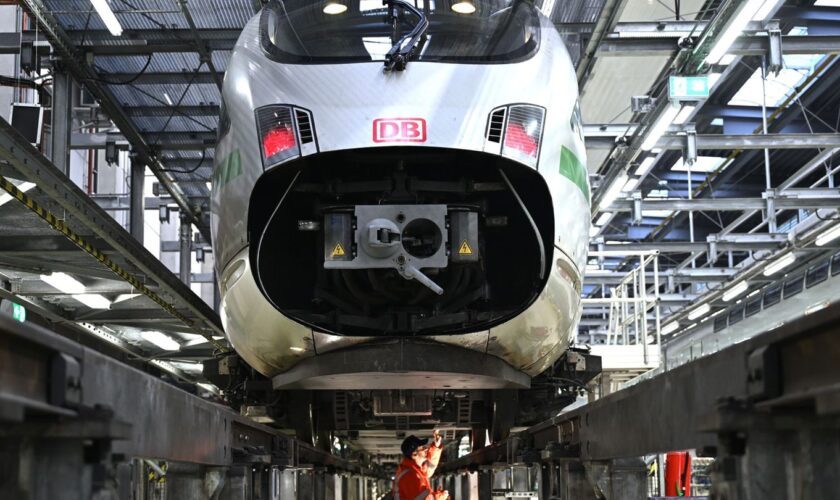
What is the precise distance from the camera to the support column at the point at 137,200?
1489 centimetres

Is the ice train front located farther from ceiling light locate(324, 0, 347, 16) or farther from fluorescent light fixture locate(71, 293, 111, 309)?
fluorescent light fixture locate(71, 293, 111, 309)

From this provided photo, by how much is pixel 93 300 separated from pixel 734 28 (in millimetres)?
7165

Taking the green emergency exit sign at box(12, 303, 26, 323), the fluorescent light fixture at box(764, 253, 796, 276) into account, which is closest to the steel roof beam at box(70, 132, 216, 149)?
the green emergency exit sign at box(12, 303, 26, 323)

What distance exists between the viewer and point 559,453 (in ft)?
18.2

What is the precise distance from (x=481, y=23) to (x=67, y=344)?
3.91 meters

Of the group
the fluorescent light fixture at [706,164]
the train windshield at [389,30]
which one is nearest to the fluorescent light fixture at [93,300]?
the train windshield at [389,30]

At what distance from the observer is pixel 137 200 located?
1513 centimetres

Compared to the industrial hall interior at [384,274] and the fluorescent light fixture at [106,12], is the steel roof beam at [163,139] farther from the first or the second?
the fluorescent light fixture at [106,12]

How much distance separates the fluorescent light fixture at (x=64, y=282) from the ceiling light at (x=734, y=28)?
677 centimetres

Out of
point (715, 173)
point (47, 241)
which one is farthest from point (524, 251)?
point (715, 173)

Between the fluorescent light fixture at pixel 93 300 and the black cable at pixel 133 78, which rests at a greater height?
the black cable at pixel 133 78

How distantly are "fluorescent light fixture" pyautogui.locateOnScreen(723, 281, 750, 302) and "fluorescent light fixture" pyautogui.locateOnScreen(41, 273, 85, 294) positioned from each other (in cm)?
1493

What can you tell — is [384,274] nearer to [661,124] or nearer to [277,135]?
[277,135]

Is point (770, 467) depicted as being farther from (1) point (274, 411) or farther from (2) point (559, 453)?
(1) point (274, 411)
